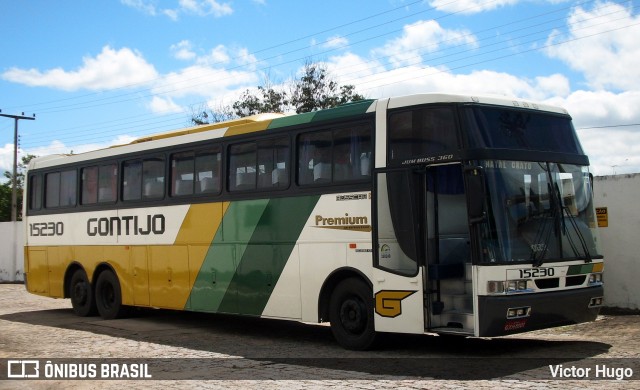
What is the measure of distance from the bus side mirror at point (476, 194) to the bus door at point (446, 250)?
0.37 meters

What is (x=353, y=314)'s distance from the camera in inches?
456

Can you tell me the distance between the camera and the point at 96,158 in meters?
18.0

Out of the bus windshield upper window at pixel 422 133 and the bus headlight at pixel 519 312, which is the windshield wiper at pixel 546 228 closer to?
the bus headlight at pixel 519 312

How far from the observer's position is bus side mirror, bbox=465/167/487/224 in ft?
32.6

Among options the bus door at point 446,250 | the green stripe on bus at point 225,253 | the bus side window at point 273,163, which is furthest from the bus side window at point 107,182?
the bus door at point 446,250

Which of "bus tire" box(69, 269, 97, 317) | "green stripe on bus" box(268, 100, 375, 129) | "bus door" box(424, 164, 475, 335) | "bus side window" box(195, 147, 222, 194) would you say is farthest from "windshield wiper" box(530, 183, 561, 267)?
"bus tire" box(69, 269, 97, 317)

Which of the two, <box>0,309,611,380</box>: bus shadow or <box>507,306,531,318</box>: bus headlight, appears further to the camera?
<box>507,306,531,318</box>: bus headlight

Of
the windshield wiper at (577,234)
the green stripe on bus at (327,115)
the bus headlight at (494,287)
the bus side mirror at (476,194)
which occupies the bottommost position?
the bus headlight at (494,287)

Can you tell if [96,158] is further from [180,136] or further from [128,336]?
[128,336]

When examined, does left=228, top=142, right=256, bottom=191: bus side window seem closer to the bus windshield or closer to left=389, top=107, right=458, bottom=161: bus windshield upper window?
left=389, top=107, right=458, bottom=161: bus windshield upper window

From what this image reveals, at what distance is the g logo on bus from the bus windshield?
55.0 inches

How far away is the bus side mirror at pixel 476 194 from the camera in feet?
32.6

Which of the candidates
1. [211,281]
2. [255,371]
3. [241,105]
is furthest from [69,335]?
[241,105]

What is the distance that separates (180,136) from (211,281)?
3.00 meters
